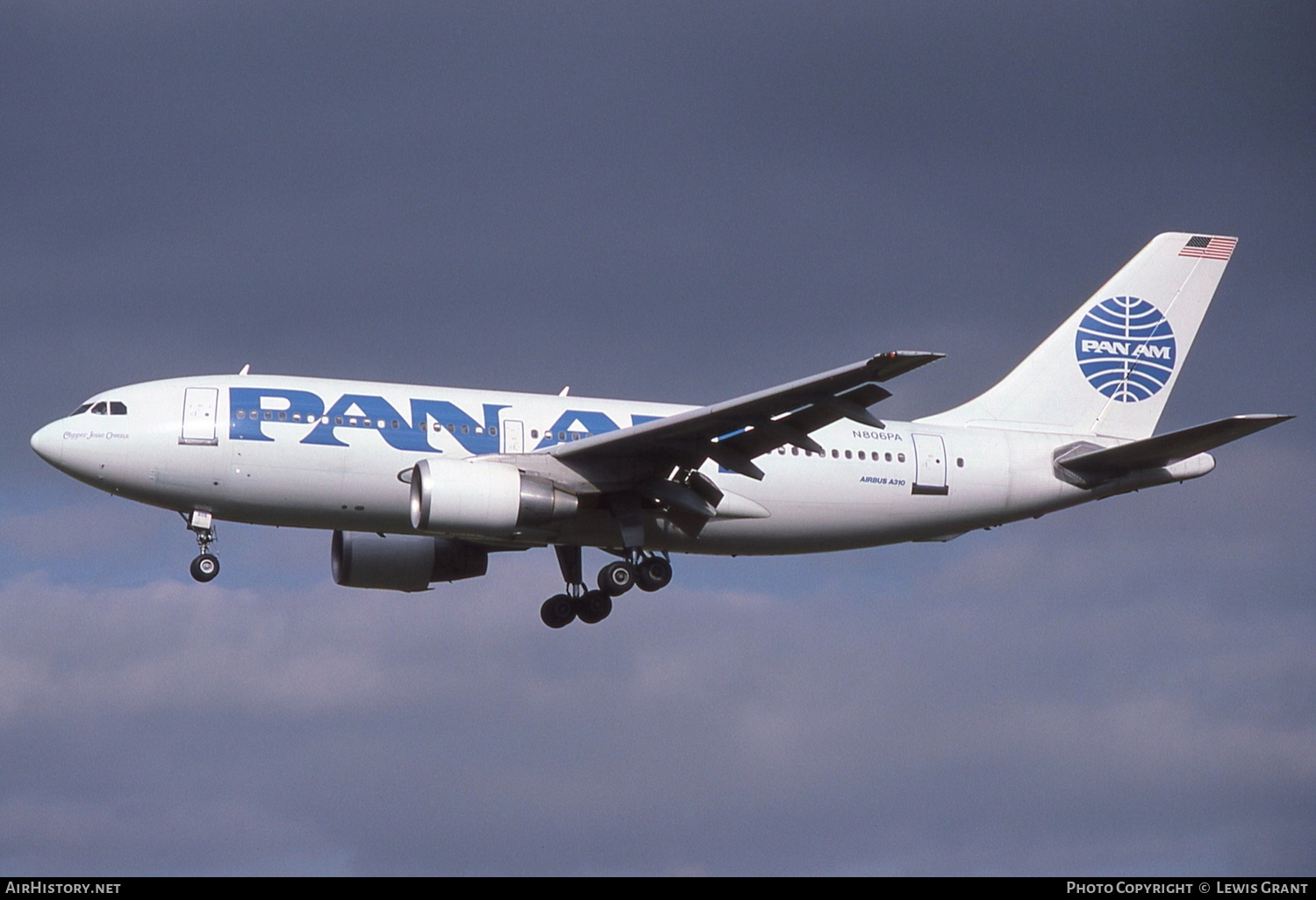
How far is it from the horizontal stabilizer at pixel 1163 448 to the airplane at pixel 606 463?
63 mm

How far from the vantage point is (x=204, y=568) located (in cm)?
3319

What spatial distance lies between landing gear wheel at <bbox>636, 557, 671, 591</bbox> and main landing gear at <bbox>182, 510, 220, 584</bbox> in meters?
8.66

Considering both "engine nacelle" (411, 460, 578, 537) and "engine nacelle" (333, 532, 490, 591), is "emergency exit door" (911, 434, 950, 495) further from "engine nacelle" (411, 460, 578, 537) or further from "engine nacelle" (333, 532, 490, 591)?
"engine nacelle" (333, 532, 490, 591)

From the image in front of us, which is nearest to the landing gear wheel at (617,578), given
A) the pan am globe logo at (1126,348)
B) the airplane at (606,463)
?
the airplane at (606,463)

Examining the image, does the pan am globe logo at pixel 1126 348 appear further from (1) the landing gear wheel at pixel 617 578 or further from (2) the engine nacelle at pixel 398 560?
(2) the engine nacelle at pixel 398 560

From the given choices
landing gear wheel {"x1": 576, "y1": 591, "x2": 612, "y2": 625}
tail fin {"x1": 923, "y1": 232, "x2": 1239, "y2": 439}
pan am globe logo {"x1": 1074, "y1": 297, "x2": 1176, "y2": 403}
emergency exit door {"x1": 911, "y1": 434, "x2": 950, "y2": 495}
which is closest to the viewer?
emergency exit door {"x1": 911, "y1": 434, "x2": 950, "y2": 495}

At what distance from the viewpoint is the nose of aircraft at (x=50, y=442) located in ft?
108

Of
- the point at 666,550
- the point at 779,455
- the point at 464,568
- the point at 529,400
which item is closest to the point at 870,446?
the point at 779,455

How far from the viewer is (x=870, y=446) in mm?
36531

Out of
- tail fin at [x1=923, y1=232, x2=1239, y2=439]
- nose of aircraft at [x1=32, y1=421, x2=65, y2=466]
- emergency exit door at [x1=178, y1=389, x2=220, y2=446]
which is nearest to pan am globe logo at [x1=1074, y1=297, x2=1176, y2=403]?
tail fin at [x1=923, y1=232, x2=1239, y2=439]

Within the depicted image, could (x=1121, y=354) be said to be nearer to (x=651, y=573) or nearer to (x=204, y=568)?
(x=651, y=573)

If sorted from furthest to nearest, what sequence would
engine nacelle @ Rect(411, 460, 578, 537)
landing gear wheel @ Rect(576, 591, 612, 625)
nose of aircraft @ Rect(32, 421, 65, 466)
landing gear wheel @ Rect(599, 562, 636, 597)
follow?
landing gear wheel @ Rect(576, 591, 612, 625)
landing gear wheel @ Rect(599, 562, 636, 597)
nose of aircraft @ Rect(32, 421, 65, 466)
engine nacelle @ Rect(411, 460, 578, 537)

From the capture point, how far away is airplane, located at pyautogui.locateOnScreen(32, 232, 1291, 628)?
32.4 metres

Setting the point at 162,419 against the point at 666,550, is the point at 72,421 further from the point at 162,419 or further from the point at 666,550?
the point at 666,550
